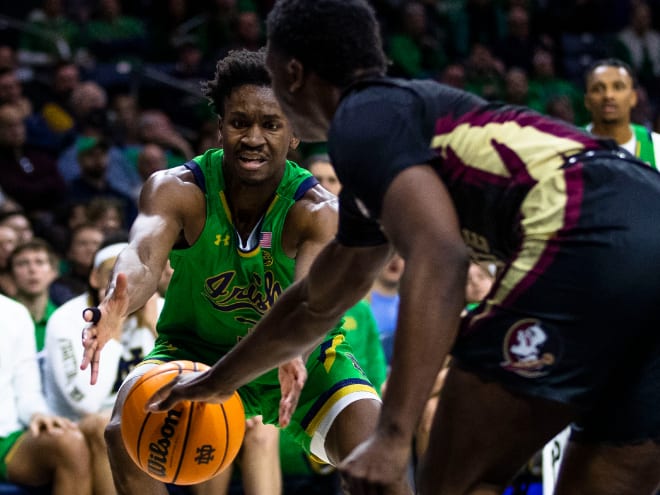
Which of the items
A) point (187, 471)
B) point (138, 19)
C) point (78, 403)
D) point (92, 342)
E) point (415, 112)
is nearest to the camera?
point (415, 112)

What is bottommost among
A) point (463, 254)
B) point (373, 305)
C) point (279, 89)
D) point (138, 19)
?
point (373, 305)

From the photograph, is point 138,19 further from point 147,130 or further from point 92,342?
point 92,342

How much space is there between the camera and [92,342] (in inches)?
131

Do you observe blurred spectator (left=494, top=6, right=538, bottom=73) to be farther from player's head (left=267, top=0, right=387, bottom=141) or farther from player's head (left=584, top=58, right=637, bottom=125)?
player's head (left=267, top=0, right=387, bottom=141)

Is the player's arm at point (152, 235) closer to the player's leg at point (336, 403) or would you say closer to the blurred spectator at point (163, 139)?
the player's leg at point (336, 403)

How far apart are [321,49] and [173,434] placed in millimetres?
1711

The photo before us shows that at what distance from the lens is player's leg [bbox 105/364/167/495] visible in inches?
154

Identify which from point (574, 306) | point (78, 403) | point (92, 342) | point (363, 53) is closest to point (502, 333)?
point (574, 306)

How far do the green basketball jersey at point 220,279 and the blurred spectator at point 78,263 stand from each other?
287 centimetres

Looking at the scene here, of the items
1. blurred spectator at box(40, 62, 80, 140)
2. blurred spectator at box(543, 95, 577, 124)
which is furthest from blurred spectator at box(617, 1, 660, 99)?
blurred spectator at box(40, 62, 80, 140)

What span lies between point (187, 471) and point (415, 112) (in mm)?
1891

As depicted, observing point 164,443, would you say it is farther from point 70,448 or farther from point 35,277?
point 35,277

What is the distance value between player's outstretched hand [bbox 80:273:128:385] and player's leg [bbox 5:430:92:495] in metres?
2.01

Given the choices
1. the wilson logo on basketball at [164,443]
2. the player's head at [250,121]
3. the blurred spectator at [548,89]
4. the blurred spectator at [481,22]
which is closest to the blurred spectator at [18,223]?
the player's head at [250,121]
